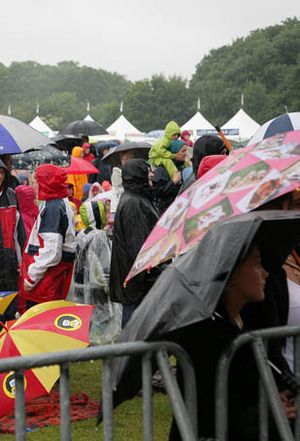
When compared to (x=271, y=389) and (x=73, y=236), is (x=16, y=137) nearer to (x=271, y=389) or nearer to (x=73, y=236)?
(x=73, y=236)

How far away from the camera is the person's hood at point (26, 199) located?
729cm

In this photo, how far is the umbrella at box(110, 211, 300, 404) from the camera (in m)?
2.71

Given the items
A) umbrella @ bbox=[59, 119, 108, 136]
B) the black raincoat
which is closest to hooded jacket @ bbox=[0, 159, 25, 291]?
the black raincoat

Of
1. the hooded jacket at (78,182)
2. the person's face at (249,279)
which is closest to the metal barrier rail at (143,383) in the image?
the person's face at (249,279)

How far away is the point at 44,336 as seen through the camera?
5156 mm

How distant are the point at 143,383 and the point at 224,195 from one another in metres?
0.69

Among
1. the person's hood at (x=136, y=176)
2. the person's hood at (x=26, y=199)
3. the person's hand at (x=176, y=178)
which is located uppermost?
the person's hood at (x=136, y=176)

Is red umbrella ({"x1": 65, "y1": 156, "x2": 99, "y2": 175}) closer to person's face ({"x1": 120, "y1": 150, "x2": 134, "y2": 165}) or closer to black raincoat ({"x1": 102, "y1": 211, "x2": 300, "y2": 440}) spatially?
person's face ({"x1": 120, "y1": 150, "x2": 134, "y2": 165})

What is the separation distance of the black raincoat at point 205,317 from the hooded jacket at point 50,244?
139 inches

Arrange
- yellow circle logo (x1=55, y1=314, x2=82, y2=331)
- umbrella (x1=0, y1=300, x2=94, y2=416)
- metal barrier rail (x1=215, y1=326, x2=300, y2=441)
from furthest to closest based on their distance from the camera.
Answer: yellow circle logo (x1=55, y1=314, x2=82, y2=331)
umbrella (x1=0, y1=300, x2=94, y2=416)
metal barrier rail (x1=215, y1=326, x2=300, y2=441)

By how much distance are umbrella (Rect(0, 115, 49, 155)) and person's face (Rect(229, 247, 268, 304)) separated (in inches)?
207

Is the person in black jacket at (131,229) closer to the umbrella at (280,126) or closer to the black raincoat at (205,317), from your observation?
the umbrella at (280,126)

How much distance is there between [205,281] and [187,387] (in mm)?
393

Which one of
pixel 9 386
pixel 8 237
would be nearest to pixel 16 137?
pixel 8 237
